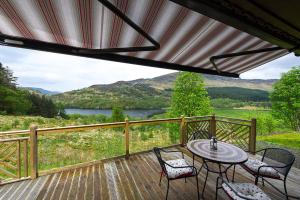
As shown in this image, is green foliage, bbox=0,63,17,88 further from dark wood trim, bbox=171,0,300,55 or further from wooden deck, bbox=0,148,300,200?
dark wood trim, bbox=171,0,300,55

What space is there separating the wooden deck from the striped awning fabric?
248 cm

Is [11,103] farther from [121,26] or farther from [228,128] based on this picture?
[121,26]

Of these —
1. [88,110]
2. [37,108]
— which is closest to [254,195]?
[88,110]

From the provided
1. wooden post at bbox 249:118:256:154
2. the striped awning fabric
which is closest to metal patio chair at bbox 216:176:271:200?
the striped awning fabric

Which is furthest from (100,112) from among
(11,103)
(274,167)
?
(274,167)

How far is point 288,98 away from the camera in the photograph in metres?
17.4

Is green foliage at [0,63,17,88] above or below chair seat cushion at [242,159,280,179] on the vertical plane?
above

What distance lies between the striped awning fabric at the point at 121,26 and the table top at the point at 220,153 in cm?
176

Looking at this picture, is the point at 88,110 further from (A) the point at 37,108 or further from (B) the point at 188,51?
(B) the point at 188,51

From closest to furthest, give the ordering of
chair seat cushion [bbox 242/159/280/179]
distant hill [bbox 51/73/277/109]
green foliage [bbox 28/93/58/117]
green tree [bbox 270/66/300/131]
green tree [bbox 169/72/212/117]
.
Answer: chair seat cushion [bbox 242/159/280/179] < green tree [bbox 169/72/212/117] < green tree [bbox 270/66/300/131] < green foliage [bbox 28/93/58/117] < distant hill [bbox 51/73/277/109]

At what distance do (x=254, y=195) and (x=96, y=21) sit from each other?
→ 3021mm

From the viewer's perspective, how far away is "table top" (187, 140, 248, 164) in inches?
111

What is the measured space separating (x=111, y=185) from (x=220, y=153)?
2199mm

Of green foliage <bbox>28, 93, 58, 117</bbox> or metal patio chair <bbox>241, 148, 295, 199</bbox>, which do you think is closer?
metal patio chair <bbox>241, 148, 295, 199</bbox>
